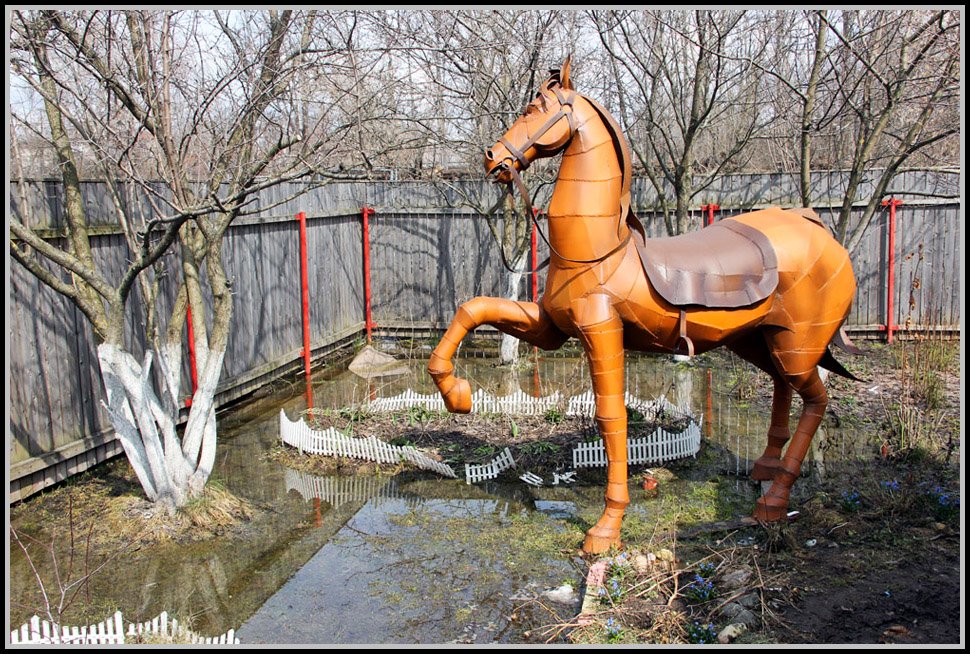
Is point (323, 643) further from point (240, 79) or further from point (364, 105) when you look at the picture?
point (240, 79)

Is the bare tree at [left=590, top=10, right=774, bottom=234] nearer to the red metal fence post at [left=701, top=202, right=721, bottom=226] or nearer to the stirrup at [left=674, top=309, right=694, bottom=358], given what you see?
the red metal fence post at [left=701, top=202, right=721, bottom=226]

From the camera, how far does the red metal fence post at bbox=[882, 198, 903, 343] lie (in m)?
11.6

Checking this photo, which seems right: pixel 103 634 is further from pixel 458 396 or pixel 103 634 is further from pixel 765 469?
pixel 765 469

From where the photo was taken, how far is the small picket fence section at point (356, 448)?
22.6 feet

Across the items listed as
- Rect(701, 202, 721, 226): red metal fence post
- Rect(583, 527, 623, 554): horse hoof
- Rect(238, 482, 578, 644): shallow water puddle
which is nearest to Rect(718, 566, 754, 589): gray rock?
Rect(583, 527, 623, 554): horse hoof

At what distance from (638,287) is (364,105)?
2248mm

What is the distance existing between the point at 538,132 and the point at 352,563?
10.3 feet

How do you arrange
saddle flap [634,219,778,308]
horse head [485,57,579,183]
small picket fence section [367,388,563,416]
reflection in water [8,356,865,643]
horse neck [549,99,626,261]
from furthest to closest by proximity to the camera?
small picket fence section [367,388,563,416] → saddle flap [634,219,778,308] → horse neck [549,99,626,261] → horse head [485,57,579,183] → reflection in water [8,356,865,643]

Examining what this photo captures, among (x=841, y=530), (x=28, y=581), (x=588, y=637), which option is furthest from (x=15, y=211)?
(x=841, y=530)

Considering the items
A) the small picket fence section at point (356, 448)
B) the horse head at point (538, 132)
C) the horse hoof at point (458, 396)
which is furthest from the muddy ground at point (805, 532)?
the horse head at point (538, 132)

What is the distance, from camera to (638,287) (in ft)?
16.7

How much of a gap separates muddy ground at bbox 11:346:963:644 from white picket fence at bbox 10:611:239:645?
5.14 feet

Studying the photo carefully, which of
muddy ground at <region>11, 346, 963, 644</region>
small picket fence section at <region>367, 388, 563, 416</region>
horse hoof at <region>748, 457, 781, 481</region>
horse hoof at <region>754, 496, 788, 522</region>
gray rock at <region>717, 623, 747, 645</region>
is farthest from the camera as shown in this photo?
small picket fence section at <region>367, 388, 563, 416</region>

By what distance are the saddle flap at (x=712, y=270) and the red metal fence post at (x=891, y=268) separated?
7.58 m
